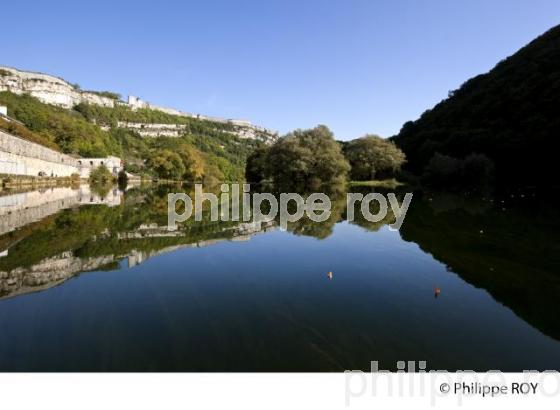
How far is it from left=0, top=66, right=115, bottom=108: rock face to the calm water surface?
542ft

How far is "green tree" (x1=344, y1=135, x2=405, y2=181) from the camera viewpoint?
269ft

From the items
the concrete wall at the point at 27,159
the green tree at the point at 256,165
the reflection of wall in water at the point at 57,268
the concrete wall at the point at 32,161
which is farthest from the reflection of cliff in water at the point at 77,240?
the green tree at the point at 256,165

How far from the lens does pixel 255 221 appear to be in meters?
20.1

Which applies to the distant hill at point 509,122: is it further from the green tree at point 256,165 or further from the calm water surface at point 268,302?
the calm water surface at point 268,302

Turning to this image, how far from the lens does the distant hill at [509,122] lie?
240 ft

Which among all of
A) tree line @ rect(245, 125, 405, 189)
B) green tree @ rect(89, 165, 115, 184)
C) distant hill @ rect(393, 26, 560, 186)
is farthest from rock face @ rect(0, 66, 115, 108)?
distant hill @ rect(393, 26, 560, 186)

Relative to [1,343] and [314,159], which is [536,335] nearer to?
[1,343]

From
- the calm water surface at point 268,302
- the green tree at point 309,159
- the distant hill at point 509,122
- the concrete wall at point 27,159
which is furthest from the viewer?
the distant hill at point 509,122

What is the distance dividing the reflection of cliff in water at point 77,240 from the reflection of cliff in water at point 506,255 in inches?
305

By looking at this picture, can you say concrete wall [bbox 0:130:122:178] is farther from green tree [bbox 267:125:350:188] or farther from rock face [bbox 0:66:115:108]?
rock face [bbox 0:66:115:108]

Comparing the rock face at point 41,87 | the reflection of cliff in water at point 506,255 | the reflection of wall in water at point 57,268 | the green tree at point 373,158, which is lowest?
the reflection of cliff in water at point 506,255

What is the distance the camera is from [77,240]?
43.4ft

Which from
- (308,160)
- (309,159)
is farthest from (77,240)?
(308,160)

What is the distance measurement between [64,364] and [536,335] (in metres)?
7.25
